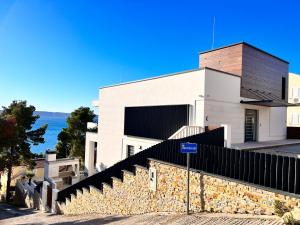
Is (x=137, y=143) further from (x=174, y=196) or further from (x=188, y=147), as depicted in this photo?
(x=188, y=147)

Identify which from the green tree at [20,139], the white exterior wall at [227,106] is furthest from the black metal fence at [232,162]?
the green tree at [20,139]

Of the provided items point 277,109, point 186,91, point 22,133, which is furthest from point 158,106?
point 22,133

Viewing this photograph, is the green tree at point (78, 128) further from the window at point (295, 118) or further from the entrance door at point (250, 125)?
the window at point (295, 118)

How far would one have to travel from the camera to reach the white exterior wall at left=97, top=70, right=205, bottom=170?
1462 cm

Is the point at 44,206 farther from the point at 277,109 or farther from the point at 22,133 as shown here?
the point at 277,109

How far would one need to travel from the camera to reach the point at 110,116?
71.1 ft

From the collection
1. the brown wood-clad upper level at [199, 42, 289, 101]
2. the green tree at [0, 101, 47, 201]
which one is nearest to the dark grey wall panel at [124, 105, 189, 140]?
the brown wood-clad upper level at [199, 42, 289, 101]

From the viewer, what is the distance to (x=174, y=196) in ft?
29.2

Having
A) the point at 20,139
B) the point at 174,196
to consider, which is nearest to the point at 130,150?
the point at 174,196

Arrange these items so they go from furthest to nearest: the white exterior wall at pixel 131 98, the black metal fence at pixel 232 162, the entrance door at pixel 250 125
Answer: the entrance door at pixel 250 125, the white exterior wall at pixel 131 98, the black metal fence at pixel 232 162

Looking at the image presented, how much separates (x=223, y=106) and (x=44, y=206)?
52.9ft

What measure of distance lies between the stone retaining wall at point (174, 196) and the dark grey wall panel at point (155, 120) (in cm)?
539

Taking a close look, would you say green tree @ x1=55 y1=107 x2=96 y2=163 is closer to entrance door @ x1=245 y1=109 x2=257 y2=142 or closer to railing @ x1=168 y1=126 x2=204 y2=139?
entrance door @ x1=245 y1=109 x2=257 y2=142

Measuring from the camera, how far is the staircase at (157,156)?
952 centimetres
